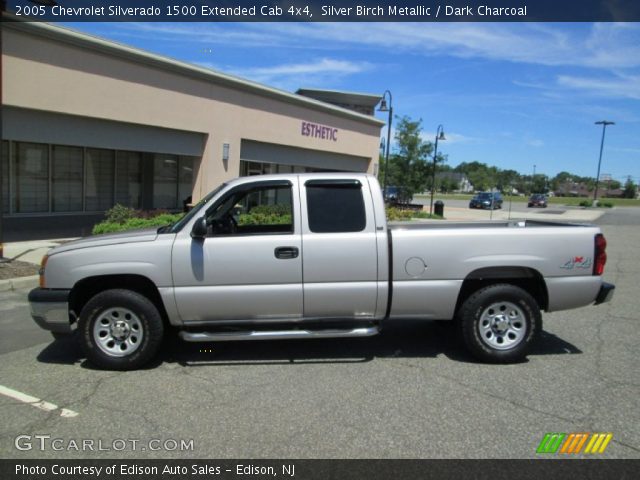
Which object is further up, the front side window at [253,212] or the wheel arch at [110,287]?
the front side window at [253,212]

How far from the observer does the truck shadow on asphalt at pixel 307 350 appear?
5195 mm

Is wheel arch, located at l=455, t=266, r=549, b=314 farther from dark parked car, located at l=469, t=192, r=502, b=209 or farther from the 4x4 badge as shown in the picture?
dark parked car, located at l=469, t=192, r=502, b=209

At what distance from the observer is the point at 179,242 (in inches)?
191

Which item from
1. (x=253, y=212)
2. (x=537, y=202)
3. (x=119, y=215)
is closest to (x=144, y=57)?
(x=119, y=215)

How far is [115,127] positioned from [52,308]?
10.8 meters

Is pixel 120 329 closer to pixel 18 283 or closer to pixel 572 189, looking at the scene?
pixel 18 283

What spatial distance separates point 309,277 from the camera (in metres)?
4.90

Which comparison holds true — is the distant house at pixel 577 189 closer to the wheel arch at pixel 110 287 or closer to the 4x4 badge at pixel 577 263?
the 4x4 badge at pixel 577 263

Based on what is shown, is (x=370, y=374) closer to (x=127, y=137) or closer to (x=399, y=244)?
(x=399, y=244)

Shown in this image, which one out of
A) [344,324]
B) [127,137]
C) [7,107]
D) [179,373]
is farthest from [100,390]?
[127,137]

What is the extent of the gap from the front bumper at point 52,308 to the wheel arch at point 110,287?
0.14 meters

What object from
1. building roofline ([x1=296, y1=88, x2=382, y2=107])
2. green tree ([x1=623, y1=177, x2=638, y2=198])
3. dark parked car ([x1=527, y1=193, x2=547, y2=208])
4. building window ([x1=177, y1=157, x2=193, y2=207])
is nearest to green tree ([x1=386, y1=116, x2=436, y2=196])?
building roofline ([x1=296, y1=88, x2=382, y2=107])

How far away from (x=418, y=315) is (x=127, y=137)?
39.8 ft

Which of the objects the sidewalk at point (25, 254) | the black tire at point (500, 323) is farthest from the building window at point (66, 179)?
the black tire at point (500, 323)
